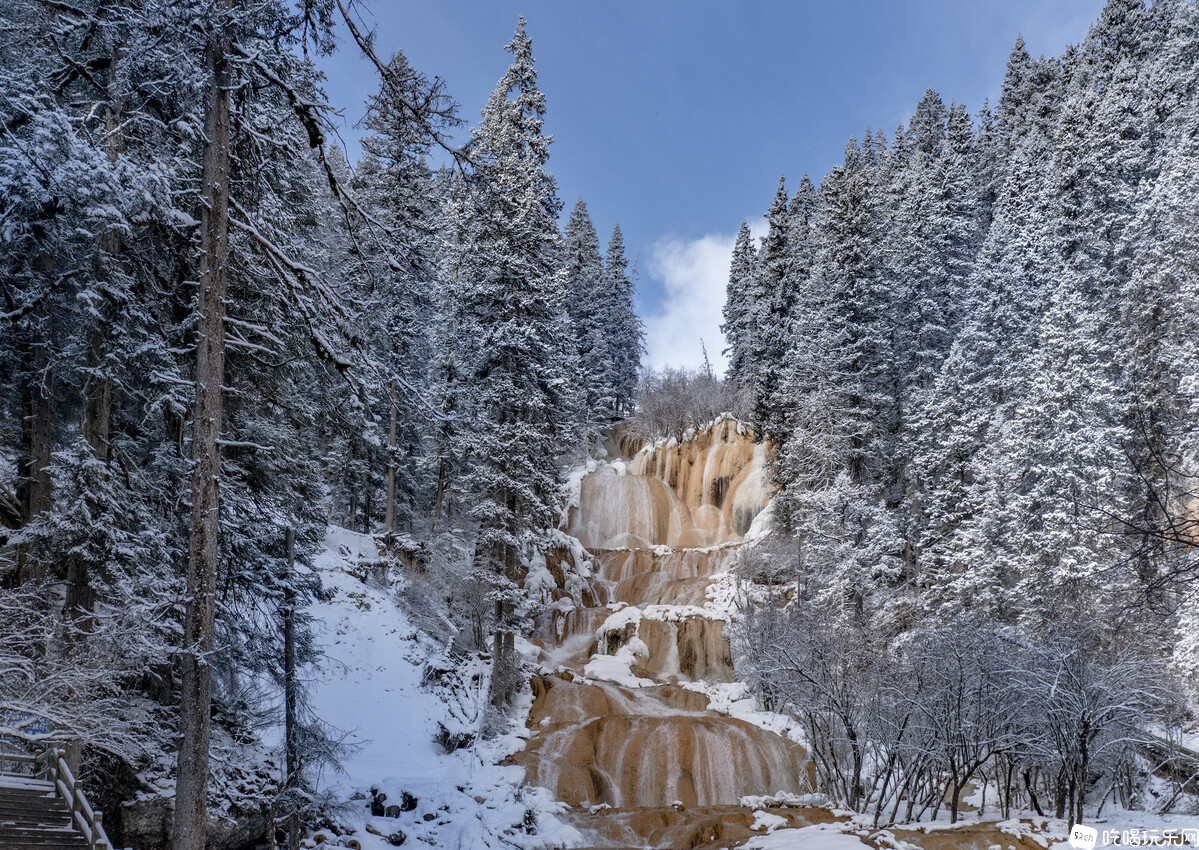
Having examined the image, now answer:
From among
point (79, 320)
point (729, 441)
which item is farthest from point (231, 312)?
point (729, 441)

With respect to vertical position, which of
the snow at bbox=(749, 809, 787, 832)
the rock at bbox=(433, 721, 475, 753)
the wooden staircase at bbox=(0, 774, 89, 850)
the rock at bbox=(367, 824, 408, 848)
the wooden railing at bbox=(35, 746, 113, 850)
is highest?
the wooden railing at bbox=(35, 746, 113, 850)

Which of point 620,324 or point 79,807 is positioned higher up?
point 620,324

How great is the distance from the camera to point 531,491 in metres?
20.5

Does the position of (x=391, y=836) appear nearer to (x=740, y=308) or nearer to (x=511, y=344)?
(x=511, y=344)

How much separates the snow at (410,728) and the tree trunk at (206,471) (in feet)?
27.9

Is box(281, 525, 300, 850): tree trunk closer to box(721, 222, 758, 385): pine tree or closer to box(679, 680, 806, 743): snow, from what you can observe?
box(679, 680, 806, 743): snow

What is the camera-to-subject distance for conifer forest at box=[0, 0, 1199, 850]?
7094mm

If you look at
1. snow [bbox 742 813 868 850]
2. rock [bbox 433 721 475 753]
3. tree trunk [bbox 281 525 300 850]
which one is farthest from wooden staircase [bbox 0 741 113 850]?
snow [bbox 742 813 868 850]

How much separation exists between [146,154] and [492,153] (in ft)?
50.1

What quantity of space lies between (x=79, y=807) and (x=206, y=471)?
6956mm

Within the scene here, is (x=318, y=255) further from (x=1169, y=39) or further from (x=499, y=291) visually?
(x=1169, y=39)

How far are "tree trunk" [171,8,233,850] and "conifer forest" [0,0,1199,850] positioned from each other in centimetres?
4

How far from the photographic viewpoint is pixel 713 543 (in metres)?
36.4

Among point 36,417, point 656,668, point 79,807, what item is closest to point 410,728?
point 79,807
